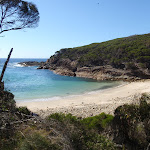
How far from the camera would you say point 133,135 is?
5.41 metres

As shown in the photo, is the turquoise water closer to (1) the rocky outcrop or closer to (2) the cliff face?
(1) the rocky outcrop

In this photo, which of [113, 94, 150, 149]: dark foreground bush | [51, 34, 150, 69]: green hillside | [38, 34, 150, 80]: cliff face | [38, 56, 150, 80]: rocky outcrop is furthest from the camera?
[51, 34, 150, 69]: green hillside

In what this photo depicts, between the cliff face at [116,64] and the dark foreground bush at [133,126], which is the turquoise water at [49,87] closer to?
the cliff face at [116,64]

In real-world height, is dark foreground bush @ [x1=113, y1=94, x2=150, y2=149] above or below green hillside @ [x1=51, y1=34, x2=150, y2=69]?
below

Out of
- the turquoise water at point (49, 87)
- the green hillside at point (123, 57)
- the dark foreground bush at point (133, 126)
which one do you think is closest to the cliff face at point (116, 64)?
the green hillside at point (123, 57)

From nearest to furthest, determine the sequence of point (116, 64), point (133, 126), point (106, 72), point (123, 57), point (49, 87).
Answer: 1. point (133, 126)
2. point (49, 87)
3. point (106, 72)
4. point (116, 64)
5. point (123, 57)

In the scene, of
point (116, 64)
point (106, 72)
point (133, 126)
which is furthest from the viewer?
point (116, 64)

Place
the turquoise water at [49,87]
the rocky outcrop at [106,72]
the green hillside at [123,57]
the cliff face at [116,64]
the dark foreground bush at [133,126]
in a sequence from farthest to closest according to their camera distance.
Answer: the green hillside at [123,57] → the cliff face at [116,64] → the rocky outcrop at [106,72] → the turquoise water at [49,87] → the dark foreground bush at [133,126]

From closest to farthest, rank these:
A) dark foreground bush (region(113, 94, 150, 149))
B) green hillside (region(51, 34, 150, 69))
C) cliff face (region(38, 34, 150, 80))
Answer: dark foreground bush (region(113, 94, 150, 149)) < cliff face (region(38, 34, 150, 80)) < green hillside (region(51, 34, 150, 69))

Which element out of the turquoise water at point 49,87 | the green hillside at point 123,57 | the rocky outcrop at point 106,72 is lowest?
the turquoise water at point 49,87

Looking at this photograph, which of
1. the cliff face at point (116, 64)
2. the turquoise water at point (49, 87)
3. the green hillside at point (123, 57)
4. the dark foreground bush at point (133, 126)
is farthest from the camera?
the green hillside at point (123, 57)

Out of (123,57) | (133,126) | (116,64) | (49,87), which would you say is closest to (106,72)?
(116,64)

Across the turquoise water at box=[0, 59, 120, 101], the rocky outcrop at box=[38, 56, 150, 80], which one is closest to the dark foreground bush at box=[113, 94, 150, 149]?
the turquoise water at box=[0, 59, 120, 101]

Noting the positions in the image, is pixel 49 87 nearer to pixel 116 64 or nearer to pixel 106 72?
pixel 106 72
